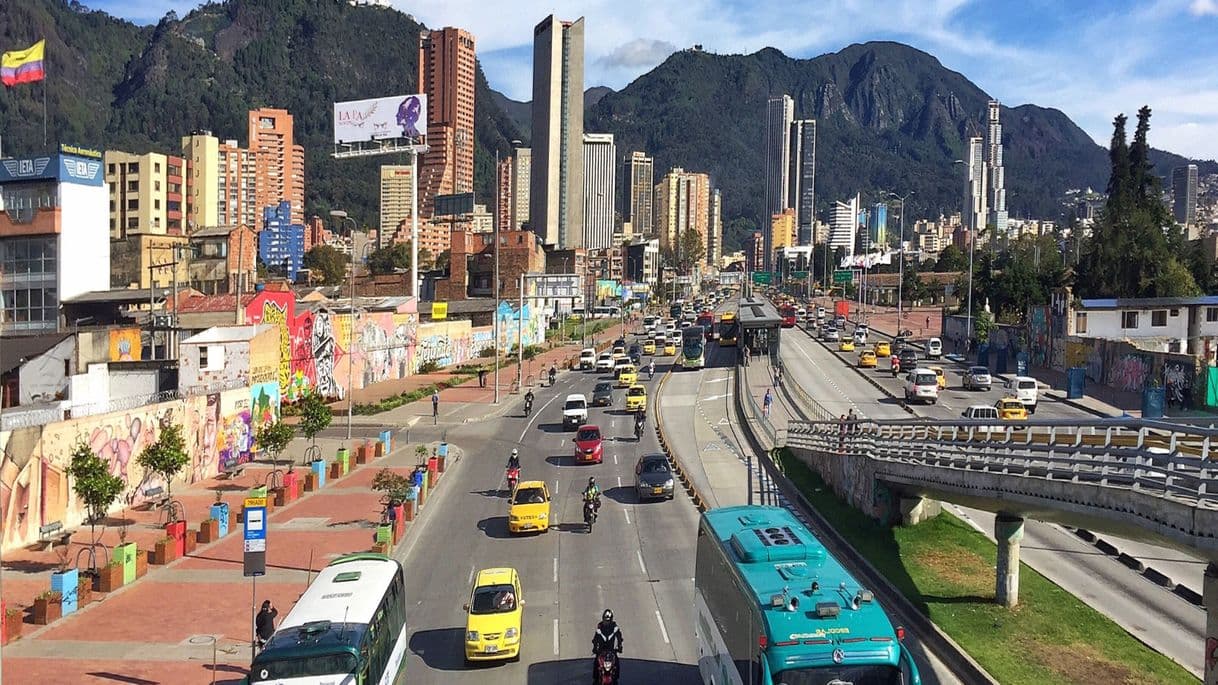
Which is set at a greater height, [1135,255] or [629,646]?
[1135,255]

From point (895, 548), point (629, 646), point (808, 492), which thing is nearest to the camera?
point (629, 646)

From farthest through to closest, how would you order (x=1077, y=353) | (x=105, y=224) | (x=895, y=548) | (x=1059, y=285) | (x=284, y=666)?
(x=1059, y=285) → (x=1077, y=353) → (x=105, y=224) → (x=895, y=548) → (x=284, y=666)

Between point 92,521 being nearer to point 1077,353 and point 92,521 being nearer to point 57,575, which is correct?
point 57,575

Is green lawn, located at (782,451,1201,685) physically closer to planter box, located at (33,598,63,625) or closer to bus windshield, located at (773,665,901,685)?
bus windshield, located at (773,665,901,685)

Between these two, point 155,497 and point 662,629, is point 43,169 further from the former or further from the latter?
point 662,629

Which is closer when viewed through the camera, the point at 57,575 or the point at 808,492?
the point at 57,575

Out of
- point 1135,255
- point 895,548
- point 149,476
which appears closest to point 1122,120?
point 1135,255

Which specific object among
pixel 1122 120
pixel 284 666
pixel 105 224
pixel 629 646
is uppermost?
pixel 1122 120

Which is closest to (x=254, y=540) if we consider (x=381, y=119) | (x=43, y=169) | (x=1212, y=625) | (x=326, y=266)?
(x=1212, y=625)
